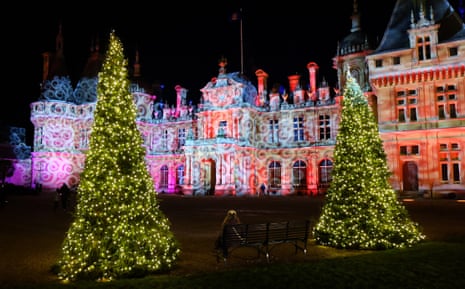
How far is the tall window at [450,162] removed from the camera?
28.1 m

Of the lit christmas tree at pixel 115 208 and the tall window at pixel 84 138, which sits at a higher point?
the tall window at pixel 84 138

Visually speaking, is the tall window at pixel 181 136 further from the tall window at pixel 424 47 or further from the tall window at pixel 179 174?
the tall window at pixel 424 47

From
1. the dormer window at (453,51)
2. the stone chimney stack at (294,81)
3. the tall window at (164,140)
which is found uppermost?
the stone chimney stack at (294,81)

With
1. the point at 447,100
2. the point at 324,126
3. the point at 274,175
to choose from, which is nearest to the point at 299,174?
the point at 274,175

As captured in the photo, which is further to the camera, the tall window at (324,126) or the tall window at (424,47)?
the tall window at (324,126)

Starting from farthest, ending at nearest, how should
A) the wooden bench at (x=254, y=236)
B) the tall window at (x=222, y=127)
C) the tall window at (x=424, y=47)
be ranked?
the tall window at (x=222, y=127) → the tall window at (x=424, y=47) → the wooden bench at (x=254, y=236)

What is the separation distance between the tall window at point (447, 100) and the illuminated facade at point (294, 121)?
76 mm

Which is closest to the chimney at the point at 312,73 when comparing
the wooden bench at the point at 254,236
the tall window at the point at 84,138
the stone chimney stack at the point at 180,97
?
the stone chimney stack at the point at 180,97

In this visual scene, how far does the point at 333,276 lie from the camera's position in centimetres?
712

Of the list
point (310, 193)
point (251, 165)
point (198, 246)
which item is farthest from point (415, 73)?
point (198, 246)

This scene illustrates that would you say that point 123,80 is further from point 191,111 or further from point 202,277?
point 191,111

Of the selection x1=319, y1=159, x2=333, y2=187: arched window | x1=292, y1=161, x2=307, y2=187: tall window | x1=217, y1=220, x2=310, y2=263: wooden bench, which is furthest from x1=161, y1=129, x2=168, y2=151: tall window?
x1=217, y1=220, x2=310, y2=263: wooden bench

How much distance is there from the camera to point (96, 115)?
27.2 feet

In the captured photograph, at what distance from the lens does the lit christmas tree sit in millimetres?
7520
